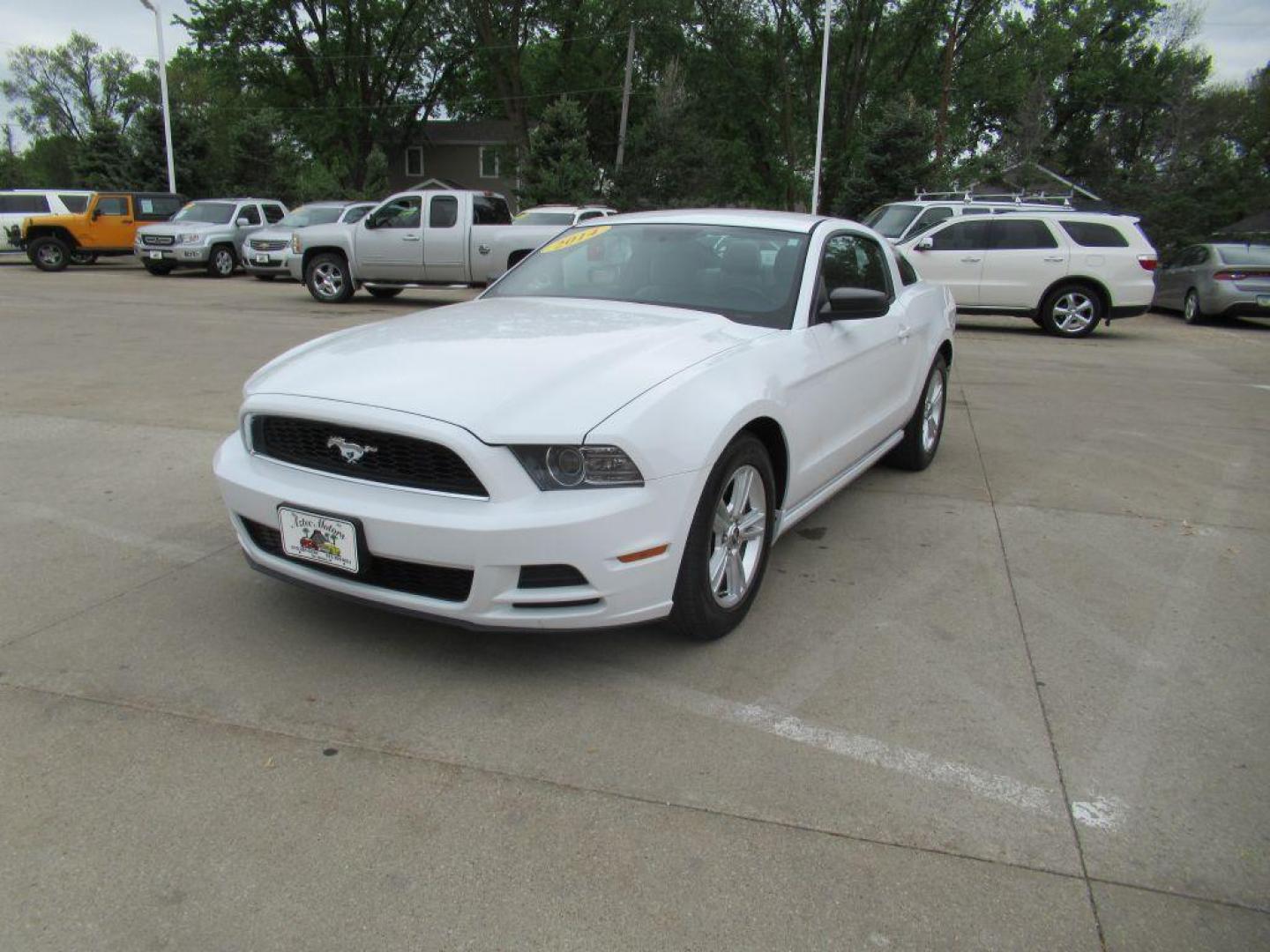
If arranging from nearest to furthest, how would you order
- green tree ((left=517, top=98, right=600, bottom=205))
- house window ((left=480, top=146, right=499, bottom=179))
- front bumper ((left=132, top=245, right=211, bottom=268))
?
1. front bumper ((left=132, top=245, right=211, bottom=268))
2. green tree ((left=517, top=98, right=600, bottom=205))
3. house window ((left=480, top=146, right=499, bottom=179))

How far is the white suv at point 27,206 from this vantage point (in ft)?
75.8

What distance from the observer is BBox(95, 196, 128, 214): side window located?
76.2ft

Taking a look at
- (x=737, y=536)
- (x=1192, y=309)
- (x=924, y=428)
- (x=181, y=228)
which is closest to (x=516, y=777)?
(x=737, y=536)

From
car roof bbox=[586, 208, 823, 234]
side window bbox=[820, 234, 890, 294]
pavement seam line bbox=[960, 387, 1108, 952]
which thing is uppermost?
car roof bbox=[586, 208, 823, 234]

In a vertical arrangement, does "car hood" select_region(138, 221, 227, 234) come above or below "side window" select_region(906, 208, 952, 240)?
below

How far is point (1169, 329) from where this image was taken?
629 inches

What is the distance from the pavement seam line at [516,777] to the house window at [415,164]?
183 ft

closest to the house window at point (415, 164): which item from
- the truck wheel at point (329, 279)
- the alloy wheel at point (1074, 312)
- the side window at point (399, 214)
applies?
the truck wheel at point (329, 279)

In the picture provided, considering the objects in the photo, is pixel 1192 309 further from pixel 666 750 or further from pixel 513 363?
pixel 666 750

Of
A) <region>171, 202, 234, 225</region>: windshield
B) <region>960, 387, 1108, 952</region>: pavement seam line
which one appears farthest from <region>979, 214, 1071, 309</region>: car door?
<region>171, 202, 234, 225</region>: windshield

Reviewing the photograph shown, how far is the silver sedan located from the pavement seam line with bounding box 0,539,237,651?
1663 centimetres

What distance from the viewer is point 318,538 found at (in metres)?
3.24

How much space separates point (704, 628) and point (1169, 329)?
15.4 metres

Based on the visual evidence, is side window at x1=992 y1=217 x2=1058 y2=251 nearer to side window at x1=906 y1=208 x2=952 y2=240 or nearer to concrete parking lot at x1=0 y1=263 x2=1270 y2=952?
side window at x1=906 y1=208 x2=952 y2=240
